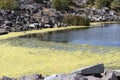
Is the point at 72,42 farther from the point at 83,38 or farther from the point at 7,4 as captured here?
the point at 7,4

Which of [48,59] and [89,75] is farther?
[48,59]

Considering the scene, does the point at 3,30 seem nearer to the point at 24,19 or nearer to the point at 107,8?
the point at 24,19

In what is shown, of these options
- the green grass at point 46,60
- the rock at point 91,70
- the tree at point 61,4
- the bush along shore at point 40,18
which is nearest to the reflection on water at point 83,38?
the bush along shore at point 40,18

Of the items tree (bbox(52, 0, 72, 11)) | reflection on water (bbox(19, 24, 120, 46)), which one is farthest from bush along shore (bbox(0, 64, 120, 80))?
tree (bbox(52, 0, 72, 11))

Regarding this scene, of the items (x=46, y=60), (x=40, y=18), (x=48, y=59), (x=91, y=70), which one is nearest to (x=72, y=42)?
(x=48, y=59)

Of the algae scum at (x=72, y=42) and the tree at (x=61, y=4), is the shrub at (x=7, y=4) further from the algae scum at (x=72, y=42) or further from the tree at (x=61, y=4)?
the algae scum at (x=72, y=42)

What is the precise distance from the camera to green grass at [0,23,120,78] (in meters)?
17.4

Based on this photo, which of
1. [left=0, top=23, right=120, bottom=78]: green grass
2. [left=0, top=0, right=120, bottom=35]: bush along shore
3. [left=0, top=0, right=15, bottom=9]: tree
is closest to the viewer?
[left=0, top=23, right=120, bottom=78]: green grass

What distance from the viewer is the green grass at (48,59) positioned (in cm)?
1741

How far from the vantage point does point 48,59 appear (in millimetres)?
20328

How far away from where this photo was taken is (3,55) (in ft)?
73.0

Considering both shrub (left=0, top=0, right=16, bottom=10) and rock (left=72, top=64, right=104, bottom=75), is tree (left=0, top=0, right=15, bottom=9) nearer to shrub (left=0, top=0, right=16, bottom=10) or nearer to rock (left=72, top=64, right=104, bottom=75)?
shrub (left=0, top=0, right=16, bottom=10)

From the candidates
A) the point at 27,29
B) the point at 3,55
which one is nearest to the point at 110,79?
the point at 3,55

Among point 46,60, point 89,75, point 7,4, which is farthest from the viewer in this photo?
point 7,4
